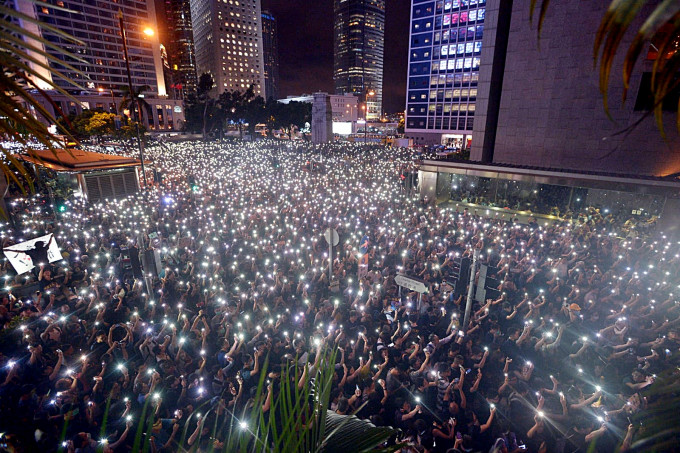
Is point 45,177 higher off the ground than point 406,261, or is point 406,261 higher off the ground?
point 45,177

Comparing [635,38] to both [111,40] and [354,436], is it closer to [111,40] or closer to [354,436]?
[354,436]

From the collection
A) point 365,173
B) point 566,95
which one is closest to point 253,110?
point 365,173

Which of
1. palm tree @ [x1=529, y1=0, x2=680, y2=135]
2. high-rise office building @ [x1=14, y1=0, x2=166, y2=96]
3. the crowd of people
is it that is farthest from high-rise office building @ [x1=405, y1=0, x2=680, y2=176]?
high-rise office building @ [x1=14, y1=0, x2=166, y2=96]

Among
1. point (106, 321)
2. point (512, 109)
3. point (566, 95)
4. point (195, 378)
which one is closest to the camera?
point (195, 378)

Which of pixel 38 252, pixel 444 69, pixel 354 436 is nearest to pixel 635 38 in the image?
pixel 354 436

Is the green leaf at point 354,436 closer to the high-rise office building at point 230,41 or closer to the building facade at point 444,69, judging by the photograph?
the building facade at point 444,69

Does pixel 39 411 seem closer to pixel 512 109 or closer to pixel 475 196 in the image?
pixel 475 196

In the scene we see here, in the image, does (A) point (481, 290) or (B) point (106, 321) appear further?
(B) point (106, 321)

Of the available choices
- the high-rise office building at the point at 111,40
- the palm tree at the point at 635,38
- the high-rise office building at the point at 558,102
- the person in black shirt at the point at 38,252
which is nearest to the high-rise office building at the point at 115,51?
the high-rise office building at the point at 111,40
